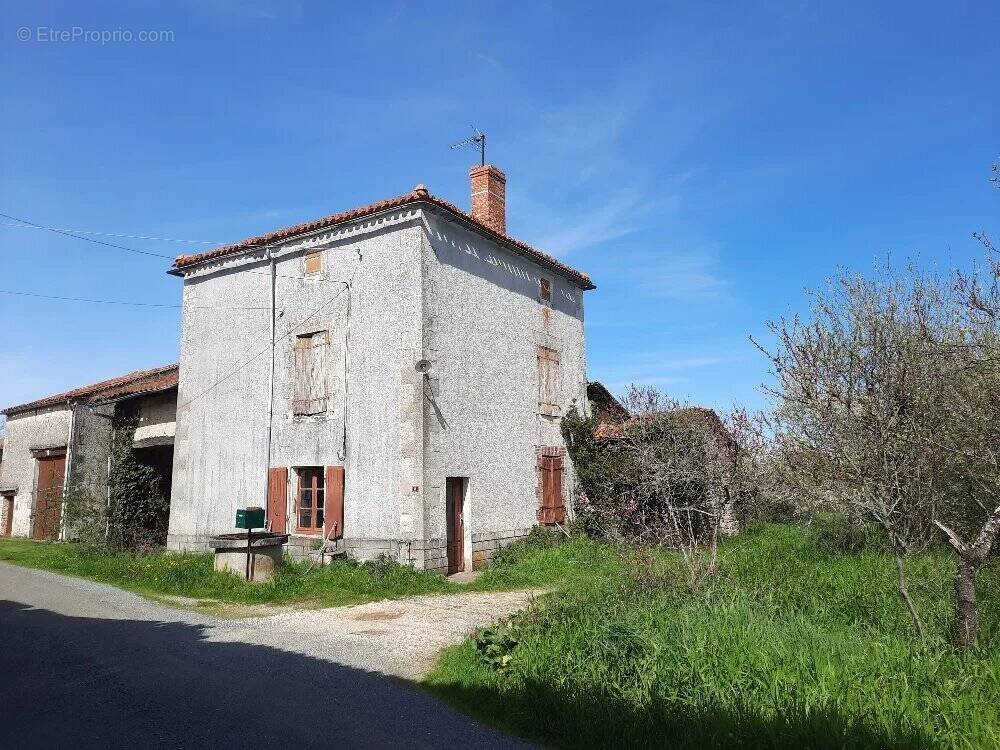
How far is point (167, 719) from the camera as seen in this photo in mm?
5012

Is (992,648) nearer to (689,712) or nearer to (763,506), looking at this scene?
(689,712)

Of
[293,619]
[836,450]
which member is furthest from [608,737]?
[293,619]

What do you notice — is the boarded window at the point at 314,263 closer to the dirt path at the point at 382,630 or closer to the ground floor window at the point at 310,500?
the ground floor window at the point at 310,500

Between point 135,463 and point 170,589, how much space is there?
679cm

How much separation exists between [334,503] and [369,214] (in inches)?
215

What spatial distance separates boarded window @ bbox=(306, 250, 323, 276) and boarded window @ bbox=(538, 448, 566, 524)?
6164mm

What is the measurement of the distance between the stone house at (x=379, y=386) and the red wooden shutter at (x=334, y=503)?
4 cm

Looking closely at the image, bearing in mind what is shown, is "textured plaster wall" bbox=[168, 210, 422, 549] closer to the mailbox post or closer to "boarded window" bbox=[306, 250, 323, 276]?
"boarded window" bbox=[306, 250, 323, 276]

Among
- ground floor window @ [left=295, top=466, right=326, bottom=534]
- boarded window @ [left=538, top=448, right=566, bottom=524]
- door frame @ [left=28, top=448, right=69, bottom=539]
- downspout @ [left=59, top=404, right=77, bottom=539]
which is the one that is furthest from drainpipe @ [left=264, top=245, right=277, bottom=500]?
door frame @ [left=28, top=448, right=69, bottom=539]

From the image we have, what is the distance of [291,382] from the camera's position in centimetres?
1363

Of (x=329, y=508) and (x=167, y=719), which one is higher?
(x=329, y=508)

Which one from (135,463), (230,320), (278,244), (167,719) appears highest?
(278,244)

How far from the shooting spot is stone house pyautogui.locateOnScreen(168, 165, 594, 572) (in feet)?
39.9

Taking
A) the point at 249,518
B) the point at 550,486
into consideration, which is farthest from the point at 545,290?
the point at 249,518
